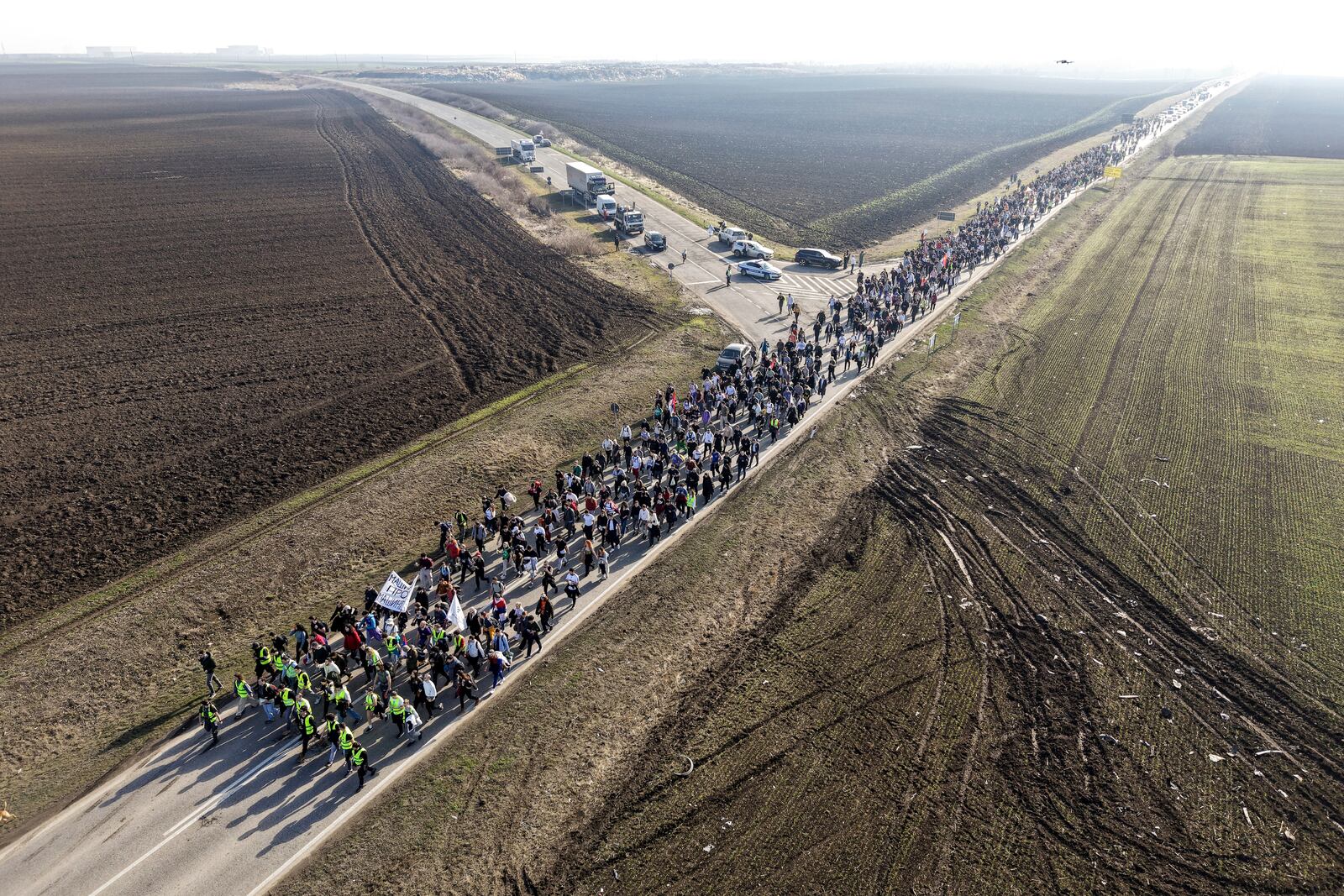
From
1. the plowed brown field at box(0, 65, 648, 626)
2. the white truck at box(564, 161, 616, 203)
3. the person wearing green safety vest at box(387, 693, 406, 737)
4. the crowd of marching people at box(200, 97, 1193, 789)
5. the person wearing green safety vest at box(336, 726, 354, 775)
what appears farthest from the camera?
the white truck at box(564, 161, 616, 203)

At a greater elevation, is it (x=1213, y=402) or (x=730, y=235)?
(x=730, y=235)

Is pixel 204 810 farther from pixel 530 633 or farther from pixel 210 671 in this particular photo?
pixel 530 633

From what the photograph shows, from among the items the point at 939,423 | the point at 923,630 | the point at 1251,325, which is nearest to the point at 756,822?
the point at 923,630

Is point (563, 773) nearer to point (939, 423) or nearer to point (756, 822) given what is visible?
point (756, 822)

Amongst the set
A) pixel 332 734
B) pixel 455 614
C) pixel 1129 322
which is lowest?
pixel 332 734

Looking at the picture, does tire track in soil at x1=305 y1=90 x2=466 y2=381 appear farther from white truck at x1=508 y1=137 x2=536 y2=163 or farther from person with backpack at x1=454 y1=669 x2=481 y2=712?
person with backpack at x1=454 y1=669 x2=481 y2=712

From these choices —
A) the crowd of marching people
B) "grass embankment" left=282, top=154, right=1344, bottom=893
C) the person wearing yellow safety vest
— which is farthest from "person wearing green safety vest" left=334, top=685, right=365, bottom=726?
"grass embankment" left=282, top=154, right=1344, bottom=893

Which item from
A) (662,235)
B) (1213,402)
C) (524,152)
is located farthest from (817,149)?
(1213,402)

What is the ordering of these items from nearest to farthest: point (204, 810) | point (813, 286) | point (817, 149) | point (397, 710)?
point (204, 810)
point (397, 710)
point (813, 286)
point (817, 149)
